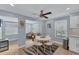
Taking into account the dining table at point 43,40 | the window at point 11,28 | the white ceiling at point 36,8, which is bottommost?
the dining table at point 43,40

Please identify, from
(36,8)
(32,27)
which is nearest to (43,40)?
(32,27)

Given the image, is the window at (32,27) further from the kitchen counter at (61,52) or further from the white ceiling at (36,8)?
the kitchen counter at (61,52)

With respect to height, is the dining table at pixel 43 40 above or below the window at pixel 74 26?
below

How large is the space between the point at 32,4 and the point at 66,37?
0.95 metres

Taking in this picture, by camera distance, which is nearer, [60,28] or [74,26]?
[74,26]

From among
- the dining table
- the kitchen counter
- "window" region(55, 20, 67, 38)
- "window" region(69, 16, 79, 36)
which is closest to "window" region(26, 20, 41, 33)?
the dining table

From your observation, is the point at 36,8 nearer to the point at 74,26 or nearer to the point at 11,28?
the point at 11,28

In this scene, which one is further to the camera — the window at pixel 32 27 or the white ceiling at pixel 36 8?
the window at pixel 32 27

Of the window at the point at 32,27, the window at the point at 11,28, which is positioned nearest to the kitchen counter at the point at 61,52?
the window at the point at 32,27

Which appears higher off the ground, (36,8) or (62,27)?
(36,8)

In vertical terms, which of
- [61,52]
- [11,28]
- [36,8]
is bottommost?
[61,52]

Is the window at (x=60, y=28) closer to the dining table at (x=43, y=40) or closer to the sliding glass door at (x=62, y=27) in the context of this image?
the sliding glass door at (x=62, y=27)

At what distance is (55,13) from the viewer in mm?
1798

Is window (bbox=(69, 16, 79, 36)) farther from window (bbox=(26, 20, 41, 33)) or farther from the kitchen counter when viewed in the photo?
window (bbox=(26, 20, 41, 33))
